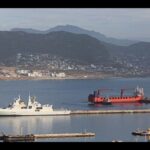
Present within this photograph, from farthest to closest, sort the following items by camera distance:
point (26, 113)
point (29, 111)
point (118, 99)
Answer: point (118, 99)
point (29, 111)
point (26, 113)

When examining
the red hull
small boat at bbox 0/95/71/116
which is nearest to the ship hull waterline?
small boat at bbox 0/95/71/116

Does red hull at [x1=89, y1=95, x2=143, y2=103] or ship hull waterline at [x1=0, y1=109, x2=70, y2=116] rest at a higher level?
red hull at [x1=89, y1=95, x2=143, y2=103]

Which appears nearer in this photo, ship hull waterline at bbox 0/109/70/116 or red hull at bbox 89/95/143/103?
ship hull waterline at bbox 0/109/70/116

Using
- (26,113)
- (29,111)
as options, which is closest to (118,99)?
(29,111)

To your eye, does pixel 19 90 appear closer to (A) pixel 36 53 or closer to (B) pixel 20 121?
(A) pixel 36 53

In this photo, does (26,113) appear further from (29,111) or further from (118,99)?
(118,99)

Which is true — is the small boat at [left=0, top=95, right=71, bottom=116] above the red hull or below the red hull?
below

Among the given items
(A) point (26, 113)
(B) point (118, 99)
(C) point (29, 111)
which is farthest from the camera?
(B) point (118, 99)

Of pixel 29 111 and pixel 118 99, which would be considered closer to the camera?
pixel 29 111

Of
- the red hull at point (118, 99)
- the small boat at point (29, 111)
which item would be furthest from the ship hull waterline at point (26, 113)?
the red hull at point (118, 99)

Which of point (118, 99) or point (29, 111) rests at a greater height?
point (118, 99)

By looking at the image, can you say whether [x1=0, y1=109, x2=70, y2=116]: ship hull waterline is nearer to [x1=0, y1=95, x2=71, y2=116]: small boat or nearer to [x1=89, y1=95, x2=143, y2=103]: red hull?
[x1=0, y1=95, x2=71, y2=116]: small boat
